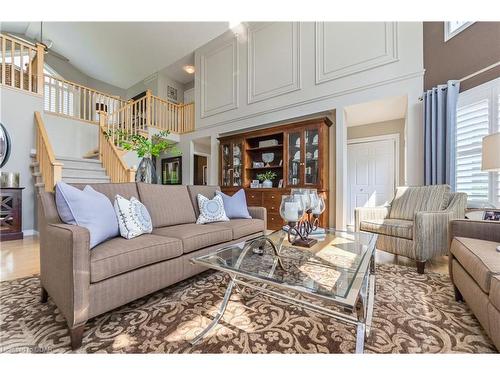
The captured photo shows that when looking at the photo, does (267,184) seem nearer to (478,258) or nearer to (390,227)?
(390,227)

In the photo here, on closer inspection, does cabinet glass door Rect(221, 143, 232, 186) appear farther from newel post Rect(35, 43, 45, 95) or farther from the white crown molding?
newel post Rect(35, 43, 45, 95)

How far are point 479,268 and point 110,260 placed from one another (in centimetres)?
189

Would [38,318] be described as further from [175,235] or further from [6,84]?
[6,84]

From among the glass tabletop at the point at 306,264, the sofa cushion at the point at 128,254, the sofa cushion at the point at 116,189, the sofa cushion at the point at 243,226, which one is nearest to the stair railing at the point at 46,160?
the sofa cushion at the point at 116,189

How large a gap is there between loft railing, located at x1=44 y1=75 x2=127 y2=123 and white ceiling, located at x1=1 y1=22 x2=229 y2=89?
1313 mm

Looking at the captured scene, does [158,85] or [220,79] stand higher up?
[158,85]

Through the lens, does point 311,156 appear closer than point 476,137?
No

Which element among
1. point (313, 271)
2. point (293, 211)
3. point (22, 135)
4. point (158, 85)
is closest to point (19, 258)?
point (22, 135)

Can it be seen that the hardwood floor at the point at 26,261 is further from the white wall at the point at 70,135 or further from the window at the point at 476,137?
the white wall at the point at 70,135

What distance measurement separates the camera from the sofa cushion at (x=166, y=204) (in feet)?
6.91

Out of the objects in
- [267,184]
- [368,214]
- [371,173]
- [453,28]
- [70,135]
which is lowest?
[368,214]

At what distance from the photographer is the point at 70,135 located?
5238mm
